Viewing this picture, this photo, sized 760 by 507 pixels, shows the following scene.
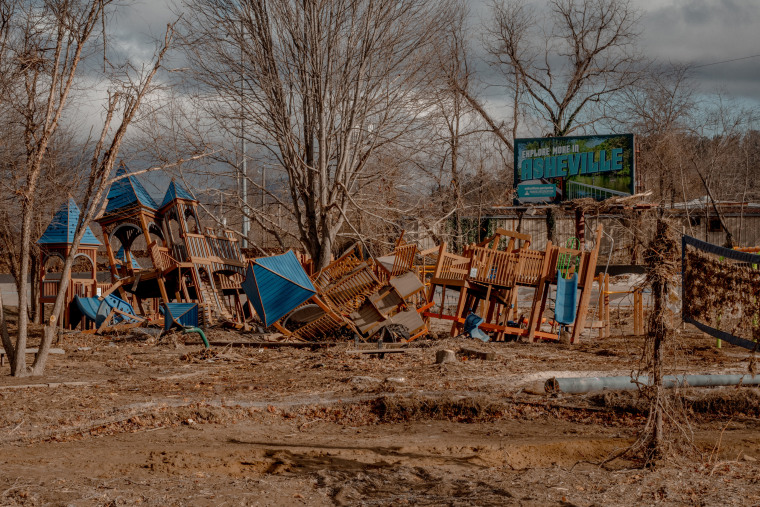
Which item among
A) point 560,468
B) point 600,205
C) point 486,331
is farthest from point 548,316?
point 560,468

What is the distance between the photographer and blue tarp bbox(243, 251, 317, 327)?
14375 mm

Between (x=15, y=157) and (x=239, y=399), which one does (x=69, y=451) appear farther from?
(x=15, y=157)

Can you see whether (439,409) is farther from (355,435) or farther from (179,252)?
(179,252)

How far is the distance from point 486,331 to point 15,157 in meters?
11.3

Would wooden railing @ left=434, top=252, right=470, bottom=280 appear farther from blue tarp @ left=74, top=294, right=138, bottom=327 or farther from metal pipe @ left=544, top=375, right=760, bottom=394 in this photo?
blue tarp @ left=74, top=294, right=138, bottom=327

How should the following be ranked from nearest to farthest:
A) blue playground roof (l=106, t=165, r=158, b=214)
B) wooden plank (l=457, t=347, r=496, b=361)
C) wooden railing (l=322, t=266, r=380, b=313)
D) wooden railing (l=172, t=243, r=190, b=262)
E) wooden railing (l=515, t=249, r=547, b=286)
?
wooden plank (l=457, t=347, r=496, b=361)
wooden railing (l=322, t=266, r=380, b=313)
wooden railing (l=515, t=249, r=547, b=286)
wooden railing (l=172, t=243, r=190, b=262)
blue playground roof (l=106, t=165, r=158, b=214)

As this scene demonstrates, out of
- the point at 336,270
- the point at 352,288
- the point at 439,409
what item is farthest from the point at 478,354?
the point at 336,270

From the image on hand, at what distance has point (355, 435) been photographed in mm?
7797

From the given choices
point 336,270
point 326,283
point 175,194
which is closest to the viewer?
point 326,283

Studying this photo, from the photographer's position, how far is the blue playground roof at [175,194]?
2006 centimetres

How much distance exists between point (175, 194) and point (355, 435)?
13767 mm

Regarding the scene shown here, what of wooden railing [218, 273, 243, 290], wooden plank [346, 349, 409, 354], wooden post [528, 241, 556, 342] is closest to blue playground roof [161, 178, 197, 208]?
wooden railing [218, 273, 243, 290]

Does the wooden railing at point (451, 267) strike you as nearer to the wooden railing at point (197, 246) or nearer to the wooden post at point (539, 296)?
the wooden post at point (539, 296)

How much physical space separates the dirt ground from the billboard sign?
18.3 m
